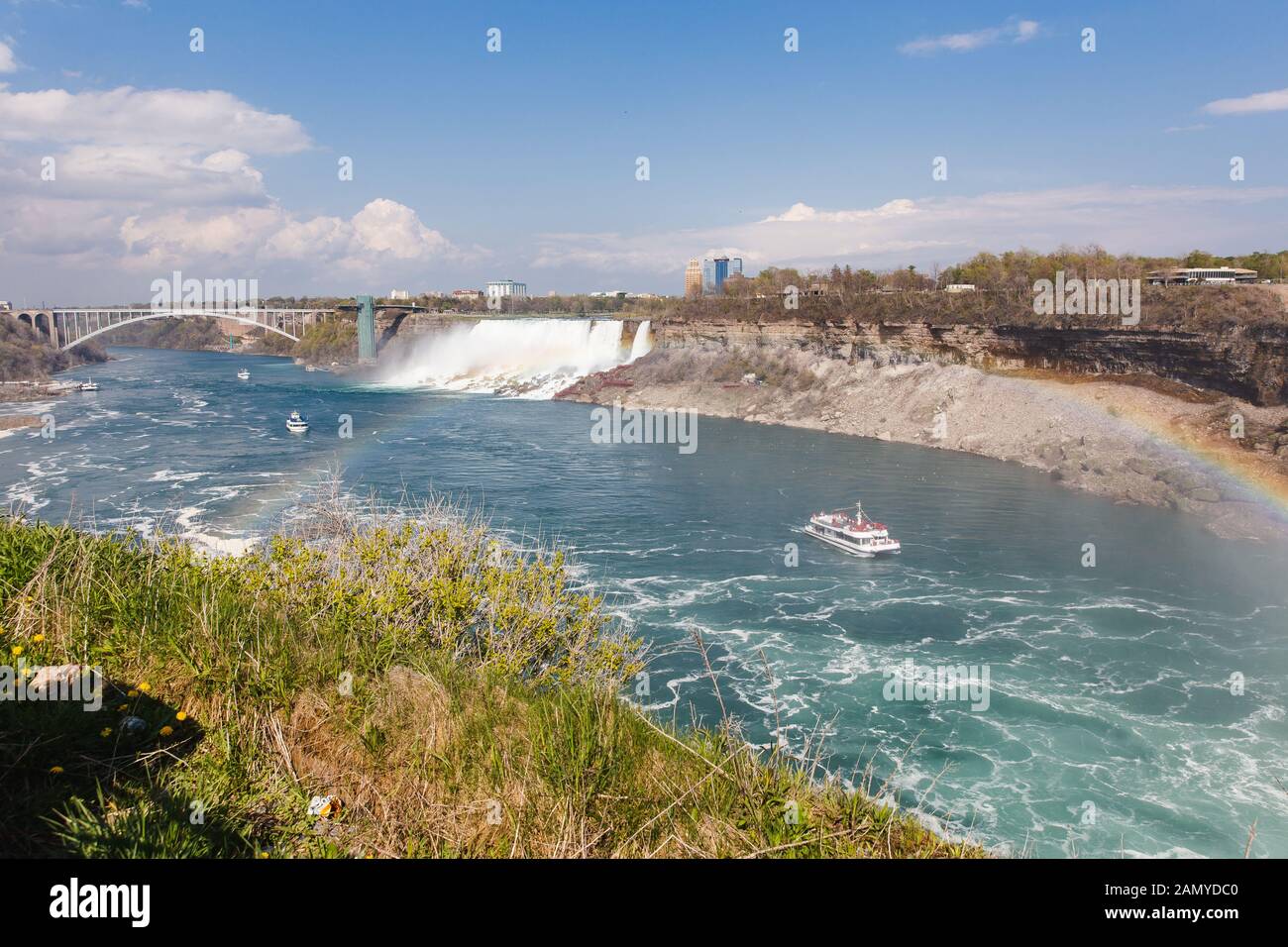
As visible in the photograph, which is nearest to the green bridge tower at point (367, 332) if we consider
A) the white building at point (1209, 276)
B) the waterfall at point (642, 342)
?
the waterfall at point (642, 342)

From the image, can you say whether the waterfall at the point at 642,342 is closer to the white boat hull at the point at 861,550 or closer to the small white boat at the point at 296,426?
the small white boat at the point at 296,426

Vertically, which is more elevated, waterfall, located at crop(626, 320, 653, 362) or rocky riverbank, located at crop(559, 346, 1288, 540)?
waterfall, located at crop(626, 320, 653, 362)

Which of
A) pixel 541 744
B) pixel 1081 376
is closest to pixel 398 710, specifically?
pixel 541 744

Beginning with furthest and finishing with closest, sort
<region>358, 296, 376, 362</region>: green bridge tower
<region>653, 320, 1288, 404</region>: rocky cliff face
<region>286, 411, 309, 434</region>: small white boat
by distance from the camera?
<region>358, 296, 376, 362</region>: green bridge tower
<region>286, 411, 309, 434</region>: small white boat
<region>653, 320, 1288, 404</region>: rocky cliff face

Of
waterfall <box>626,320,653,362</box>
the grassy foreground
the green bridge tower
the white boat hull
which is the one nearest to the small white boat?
waterfall <box>626,320,653,362</box>

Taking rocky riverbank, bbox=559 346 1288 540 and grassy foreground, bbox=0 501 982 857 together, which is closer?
grassy foreground, bbox=0 501 982 857

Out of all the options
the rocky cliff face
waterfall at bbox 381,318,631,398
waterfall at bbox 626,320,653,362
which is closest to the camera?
the rocky cliff face

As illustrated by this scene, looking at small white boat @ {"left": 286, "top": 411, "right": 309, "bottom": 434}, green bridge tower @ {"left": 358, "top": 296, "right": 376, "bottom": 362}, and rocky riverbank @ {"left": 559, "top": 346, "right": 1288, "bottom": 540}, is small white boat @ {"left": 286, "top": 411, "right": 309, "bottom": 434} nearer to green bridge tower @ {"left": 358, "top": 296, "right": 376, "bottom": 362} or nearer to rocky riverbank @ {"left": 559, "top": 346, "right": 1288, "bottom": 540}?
rocky riverbank @ {"left": 559, "top": 346, "right": 1288, "bottom": 540}
